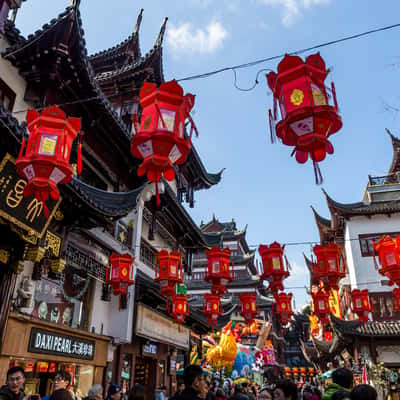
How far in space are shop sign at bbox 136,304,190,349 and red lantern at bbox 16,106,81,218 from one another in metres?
7.16

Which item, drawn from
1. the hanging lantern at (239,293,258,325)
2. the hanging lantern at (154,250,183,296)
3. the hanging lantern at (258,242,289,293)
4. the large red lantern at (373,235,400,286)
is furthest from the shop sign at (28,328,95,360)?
the large red lantern at (373,235,400,286)

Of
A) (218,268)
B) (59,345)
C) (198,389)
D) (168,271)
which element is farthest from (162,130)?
(218,268)

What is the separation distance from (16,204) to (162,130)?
3318 millimetres

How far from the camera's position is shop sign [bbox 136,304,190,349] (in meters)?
11.2

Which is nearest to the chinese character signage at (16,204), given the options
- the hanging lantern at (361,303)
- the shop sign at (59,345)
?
the shop sign at (59,345)

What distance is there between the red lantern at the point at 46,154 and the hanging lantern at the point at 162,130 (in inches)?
44.4

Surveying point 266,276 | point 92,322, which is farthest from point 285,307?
point 92,322

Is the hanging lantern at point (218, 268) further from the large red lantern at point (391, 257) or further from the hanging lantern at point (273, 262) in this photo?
the large red lantern at point (391, 257)

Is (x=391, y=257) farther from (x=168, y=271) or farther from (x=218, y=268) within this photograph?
(x=168, y=271)

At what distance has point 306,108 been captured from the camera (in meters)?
4.11

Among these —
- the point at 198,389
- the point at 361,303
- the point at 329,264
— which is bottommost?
the point at 198,389

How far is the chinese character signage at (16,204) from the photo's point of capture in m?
5.87

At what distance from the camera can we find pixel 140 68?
1333 centimetres

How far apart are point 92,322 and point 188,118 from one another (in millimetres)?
7224
